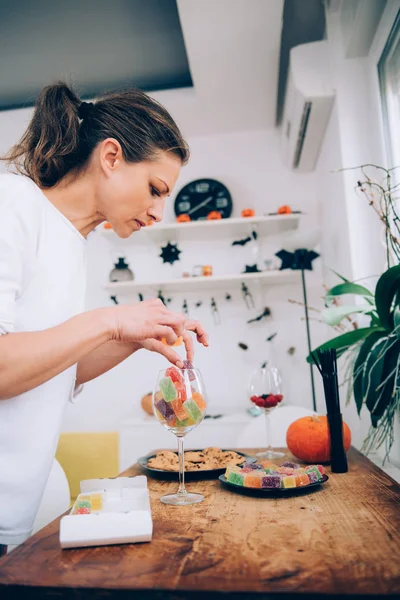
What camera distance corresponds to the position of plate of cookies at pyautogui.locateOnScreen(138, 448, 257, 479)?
45.7 inches

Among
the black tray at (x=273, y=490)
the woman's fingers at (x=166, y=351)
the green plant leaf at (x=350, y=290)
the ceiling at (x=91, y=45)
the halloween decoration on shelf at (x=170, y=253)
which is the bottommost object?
the black tray at (x=273, y=490)

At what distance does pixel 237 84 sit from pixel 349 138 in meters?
0.97

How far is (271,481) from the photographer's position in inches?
37.7

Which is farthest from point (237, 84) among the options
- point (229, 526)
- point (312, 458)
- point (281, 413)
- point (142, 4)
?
point (229, 526)

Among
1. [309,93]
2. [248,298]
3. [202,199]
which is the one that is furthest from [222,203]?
[309,93]

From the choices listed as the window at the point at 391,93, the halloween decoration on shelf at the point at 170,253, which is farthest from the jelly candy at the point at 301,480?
the halloween decoration on shelf at the point at 170,253

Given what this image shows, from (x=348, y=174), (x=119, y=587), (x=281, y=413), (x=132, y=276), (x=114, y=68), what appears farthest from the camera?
(x=132, y=276)

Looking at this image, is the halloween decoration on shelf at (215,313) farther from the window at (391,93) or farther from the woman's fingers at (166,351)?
the woman's fingers at (166,351)

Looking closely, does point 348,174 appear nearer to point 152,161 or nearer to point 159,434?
point 152,161

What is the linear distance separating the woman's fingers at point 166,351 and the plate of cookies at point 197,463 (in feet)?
0.95

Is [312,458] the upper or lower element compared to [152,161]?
lower

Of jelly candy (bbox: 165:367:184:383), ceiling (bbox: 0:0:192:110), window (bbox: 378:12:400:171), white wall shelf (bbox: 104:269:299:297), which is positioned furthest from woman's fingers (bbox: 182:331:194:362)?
white wall shelf (bbox: 104:269:299:297)

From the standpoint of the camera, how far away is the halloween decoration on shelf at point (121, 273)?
11.3 feet

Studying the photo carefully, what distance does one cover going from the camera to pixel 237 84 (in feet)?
9.99
